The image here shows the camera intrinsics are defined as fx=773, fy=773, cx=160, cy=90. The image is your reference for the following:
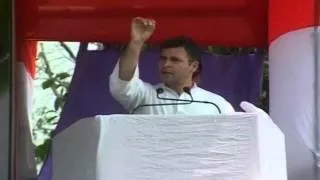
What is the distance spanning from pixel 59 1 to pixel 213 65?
0.60m

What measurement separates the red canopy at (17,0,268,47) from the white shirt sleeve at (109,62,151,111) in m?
0.79

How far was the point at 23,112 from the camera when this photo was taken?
110 inches

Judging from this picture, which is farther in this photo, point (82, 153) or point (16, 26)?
point (16, 26)

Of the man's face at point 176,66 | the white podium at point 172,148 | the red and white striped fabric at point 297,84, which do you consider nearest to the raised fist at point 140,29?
the man's face at point 176,66

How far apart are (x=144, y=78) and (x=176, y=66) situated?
760 millimetres

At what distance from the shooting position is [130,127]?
1.55m

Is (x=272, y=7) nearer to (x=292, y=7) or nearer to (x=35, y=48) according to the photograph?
(x=292, y=7)

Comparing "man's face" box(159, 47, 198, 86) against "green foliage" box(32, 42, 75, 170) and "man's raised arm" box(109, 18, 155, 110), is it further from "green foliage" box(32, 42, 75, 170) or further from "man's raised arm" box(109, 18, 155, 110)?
"green foliage" box(32, 42, 75, 170)

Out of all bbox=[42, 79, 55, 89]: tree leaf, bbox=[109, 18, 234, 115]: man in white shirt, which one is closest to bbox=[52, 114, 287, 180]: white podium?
bbox=[109, 18, 234, 115]: man in white shirt

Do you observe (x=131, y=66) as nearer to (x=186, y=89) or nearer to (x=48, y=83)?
(x=186, y=89)

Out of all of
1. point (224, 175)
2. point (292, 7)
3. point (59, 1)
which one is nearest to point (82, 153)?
point (224, 175)

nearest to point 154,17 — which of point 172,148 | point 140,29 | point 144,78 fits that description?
point 144,78

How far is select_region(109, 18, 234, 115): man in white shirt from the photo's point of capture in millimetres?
1879

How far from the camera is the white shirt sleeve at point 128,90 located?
75.2 inches
